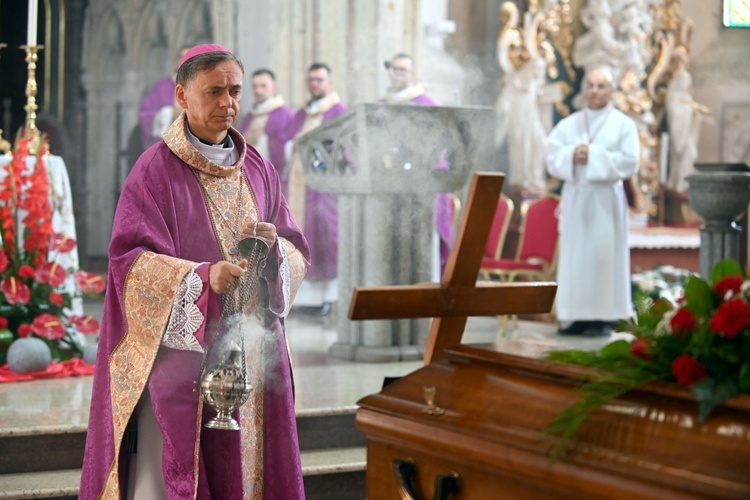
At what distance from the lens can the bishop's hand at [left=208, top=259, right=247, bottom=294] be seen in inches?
117

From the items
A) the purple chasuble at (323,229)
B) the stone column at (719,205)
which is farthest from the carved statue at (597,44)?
the stone column at (719,205)

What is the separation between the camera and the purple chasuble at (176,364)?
3.10 metres

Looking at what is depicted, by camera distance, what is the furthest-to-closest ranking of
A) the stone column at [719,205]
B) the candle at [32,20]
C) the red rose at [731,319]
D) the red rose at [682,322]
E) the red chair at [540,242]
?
the red chair at [540,242] < the stone column at [719,205] < the candle at [32,20] < the red rose at [682,322] < the red rose at [731,319]

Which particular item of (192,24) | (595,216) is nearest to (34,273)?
(595,216)

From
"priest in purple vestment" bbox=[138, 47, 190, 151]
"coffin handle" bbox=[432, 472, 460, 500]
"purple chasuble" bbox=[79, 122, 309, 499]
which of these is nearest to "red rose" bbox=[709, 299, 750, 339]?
"coffin handle" bbox=[432, 472, 460, 500]

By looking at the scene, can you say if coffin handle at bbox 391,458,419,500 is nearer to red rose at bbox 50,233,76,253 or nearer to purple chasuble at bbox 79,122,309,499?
purple chasuble at bbox 79,122,309,499

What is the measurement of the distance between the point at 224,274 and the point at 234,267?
0.12 feet

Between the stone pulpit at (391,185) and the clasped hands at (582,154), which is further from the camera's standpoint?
the clasped hands at (582,154)

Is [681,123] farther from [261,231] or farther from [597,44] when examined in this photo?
[261,231]

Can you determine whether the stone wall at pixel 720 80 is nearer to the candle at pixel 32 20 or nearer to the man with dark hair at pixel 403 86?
the man with dark hair at pixel 403 86

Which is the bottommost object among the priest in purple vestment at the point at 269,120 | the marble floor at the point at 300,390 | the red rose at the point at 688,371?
the marble floor at the point at 300,390

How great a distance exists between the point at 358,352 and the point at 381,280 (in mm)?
441

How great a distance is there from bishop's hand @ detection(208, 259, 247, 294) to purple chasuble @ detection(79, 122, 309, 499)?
0.12 ft

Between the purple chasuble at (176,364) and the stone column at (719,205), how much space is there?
3990 mm
